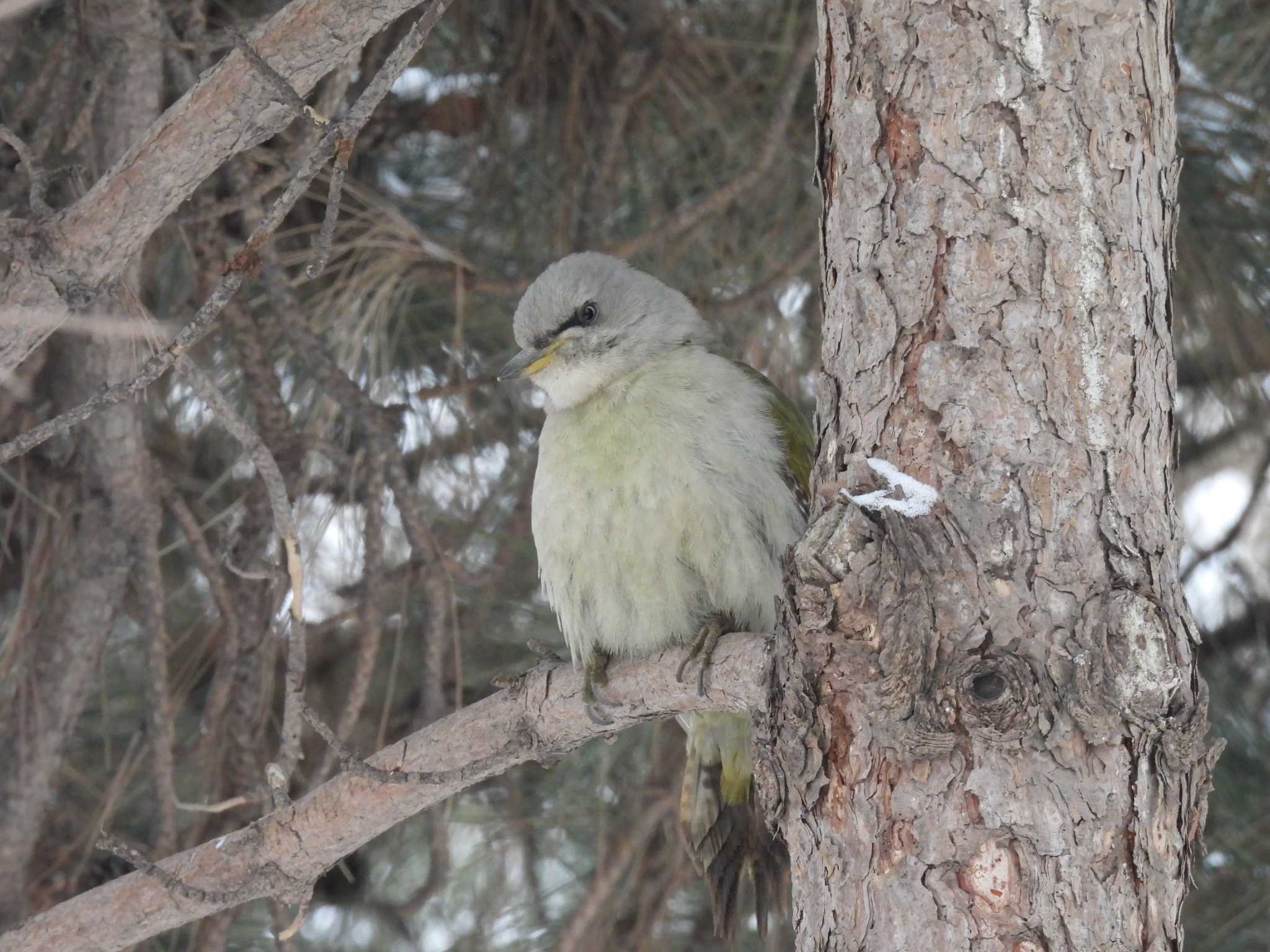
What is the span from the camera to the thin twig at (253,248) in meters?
1.90

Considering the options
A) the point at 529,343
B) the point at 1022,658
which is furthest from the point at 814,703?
the point at 529,343

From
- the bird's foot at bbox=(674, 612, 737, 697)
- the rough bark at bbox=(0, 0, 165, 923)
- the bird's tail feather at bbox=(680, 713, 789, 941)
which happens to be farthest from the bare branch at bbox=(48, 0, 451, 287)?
the bird's tail feather at bbox=(680, 713, 789, 941)

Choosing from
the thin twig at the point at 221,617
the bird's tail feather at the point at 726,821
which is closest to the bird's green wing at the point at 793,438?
the bird's tail feather at the point at 726,821

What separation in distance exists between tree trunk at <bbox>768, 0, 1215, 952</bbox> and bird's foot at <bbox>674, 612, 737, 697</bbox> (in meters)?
0.38

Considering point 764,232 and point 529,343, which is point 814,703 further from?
point 764,232

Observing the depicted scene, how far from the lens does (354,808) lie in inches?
97.3

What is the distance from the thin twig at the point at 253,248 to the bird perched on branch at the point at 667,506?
89 cm

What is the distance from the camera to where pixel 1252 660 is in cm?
422

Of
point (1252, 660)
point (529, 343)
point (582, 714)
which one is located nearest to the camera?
point (582, 714)

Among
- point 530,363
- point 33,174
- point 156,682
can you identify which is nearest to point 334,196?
point 33,174

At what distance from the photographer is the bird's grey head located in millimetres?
2990

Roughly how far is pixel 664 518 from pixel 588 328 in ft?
1.91

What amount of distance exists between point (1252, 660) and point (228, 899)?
123 inches

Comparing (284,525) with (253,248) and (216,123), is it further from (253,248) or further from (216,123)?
(216,123)
